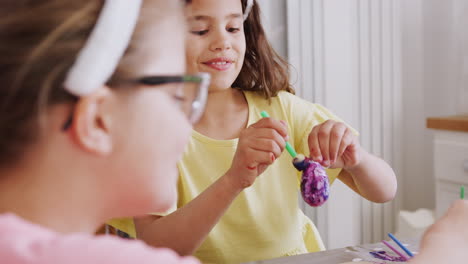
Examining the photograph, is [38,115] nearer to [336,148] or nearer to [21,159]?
[21,159]

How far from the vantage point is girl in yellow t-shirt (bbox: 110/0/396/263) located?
100cm

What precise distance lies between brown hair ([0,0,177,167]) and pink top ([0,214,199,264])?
8 cm

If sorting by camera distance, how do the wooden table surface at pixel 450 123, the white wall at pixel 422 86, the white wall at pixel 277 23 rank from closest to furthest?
the wooden table surface at pixel 450 123 < the white wall at pixel 277 23 < the white wall at pixel 422 86

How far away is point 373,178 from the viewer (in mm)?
1185

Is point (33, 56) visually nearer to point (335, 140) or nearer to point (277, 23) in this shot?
point (335, 140)

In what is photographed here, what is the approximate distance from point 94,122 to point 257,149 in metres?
0.50

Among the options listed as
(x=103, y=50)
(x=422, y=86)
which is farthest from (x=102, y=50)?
(x=422, y=86)

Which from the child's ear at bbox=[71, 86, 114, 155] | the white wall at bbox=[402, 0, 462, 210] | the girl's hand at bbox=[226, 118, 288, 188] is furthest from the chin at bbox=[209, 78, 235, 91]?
the white wall at bbox=[402, 0, 462, 210]

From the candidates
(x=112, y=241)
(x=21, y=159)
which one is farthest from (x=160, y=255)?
(x=21, y=159)

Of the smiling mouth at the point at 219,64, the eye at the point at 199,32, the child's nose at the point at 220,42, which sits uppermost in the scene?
the eye at the point at 199,32

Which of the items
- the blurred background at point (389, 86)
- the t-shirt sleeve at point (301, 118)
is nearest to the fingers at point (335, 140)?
the t-shirt sleeve at point (301, 118)

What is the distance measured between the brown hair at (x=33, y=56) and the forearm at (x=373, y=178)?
835 mm

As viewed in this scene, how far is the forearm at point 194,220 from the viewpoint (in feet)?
3.28

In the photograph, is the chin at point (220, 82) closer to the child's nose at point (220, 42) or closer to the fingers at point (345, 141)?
the child's nose at point (220, 42)
